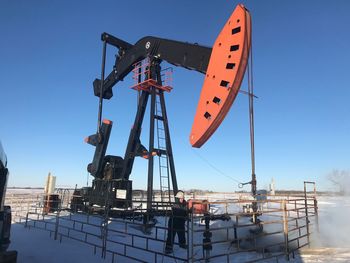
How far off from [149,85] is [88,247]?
6142mm

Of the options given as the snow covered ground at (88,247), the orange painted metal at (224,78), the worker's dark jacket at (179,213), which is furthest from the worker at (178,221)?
the orange painted metal at (224,78)

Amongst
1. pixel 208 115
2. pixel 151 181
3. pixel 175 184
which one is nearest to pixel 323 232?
pixel 175 184

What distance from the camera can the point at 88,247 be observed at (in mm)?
8094

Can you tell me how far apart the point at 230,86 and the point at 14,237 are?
7714mm

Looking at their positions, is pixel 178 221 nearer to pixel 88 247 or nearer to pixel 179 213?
pixel 179 213

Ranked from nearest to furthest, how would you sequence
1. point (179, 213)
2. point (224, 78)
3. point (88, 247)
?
point (224, 78) < point (179, 213) < point (88, 247)

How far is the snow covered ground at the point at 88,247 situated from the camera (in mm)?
6980

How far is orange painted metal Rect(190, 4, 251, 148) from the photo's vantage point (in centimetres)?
507

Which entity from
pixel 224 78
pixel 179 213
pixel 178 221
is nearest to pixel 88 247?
pixel 178 221

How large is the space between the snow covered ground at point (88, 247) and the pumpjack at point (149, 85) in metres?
1.36

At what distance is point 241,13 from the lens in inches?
215

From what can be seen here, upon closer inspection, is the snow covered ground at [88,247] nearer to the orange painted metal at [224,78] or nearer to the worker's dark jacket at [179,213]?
the worker's dark jacket at [179,213]

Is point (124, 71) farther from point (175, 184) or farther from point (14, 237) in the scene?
point (14, 237)

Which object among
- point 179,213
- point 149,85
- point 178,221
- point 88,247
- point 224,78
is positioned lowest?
point 88,247
